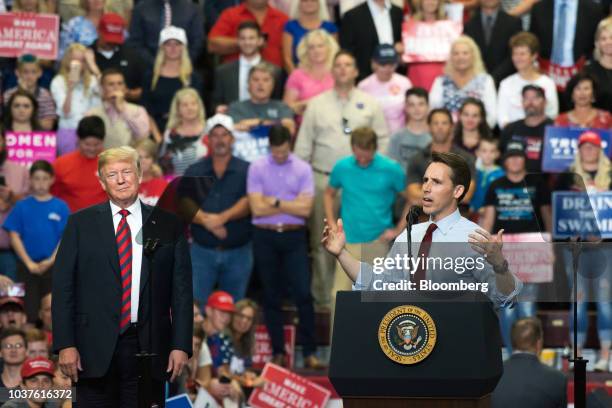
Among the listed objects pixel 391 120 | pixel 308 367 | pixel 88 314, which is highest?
pixel 391 120

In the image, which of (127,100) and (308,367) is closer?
(308,367)

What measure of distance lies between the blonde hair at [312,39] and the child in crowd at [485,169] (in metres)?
1.78

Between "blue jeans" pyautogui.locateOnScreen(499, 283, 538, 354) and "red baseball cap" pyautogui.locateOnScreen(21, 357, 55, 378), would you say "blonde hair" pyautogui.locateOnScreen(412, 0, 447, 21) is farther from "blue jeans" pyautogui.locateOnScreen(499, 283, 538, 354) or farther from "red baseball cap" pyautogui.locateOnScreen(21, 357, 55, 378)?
"red baseball cap" pyautogui.locateOnScreen(21, 357, 55, 378)

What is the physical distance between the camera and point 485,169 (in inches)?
475

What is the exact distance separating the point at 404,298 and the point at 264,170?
6253 millimetres

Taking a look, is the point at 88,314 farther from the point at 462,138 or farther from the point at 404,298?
the point at 462,138

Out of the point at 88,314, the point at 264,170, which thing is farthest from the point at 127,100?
the point at 88,314

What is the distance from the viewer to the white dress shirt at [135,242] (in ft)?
22.8

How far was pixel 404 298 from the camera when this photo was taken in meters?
5.75

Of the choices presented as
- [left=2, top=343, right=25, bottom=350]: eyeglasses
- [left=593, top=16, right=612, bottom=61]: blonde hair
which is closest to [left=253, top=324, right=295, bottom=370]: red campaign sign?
[left=2, top=343, right=25, bottom=350]: eyeglasses

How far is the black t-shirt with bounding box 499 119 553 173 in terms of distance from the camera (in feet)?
39.9

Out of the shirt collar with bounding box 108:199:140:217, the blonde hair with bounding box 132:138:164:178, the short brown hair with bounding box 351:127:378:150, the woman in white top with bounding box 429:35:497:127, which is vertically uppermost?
the woman in white top with bounding box 429:35:497:127

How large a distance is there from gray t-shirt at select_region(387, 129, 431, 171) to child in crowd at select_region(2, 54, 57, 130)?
3.16 m

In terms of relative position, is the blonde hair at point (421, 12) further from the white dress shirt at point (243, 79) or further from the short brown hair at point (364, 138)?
the short brown hair at point (364, 138)
